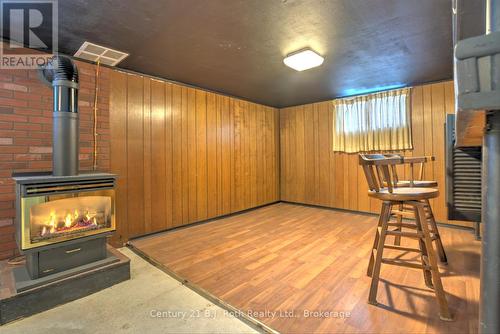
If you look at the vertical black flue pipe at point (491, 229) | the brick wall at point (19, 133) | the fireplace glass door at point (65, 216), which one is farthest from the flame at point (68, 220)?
the vertical black flue pipe at point (491, 229)

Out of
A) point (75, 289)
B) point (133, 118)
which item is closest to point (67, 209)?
point (75, 289)

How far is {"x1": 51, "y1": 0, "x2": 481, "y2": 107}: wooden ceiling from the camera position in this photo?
6.04ft

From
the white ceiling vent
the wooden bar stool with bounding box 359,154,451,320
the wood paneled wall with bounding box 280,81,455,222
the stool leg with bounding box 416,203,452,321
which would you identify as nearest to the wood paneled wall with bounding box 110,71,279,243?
the white ceiling vent

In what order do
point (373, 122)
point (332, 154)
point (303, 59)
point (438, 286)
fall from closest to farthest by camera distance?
point (438, 286)
point (303, 59)
point (373, 122)
point (332, 154)

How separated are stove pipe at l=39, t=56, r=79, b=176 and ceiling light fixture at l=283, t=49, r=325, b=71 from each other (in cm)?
213

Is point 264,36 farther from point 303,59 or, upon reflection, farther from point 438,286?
point 438,286

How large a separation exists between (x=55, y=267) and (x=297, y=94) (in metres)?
4.05

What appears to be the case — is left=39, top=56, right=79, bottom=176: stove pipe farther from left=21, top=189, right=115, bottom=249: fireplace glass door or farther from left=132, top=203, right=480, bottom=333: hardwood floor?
left=132, top=203, right=480, bottom=333: hardwood floor

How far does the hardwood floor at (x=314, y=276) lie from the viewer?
1581mm

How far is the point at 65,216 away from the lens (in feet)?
6.62

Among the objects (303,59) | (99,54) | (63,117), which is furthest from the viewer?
(303,59)

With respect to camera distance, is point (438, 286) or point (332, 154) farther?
point (332, 154)

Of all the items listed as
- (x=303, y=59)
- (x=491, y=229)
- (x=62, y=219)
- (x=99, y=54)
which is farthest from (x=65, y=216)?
(x=303, y=59)

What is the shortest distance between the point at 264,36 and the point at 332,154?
3070 millimetres
